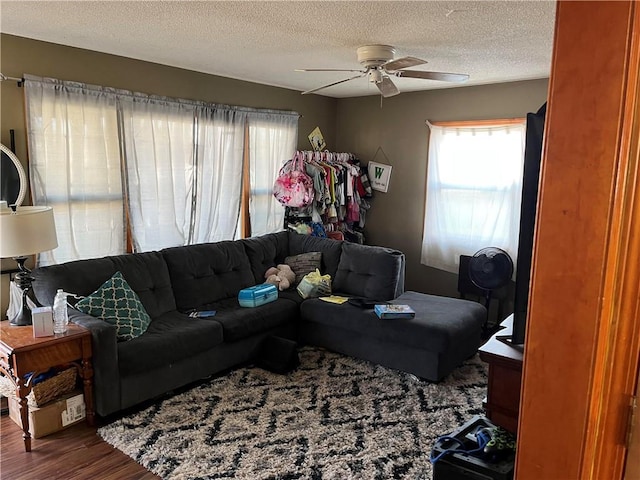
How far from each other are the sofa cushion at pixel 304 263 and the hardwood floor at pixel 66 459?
216 centimetres

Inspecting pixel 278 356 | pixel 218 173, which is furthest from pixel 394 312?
pixel 218 173

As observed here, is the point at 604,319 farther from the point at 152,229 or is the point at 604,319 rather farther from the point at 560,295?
the point at 152,229

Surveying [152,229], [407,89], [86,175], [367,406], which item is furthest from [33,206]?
[407,89]

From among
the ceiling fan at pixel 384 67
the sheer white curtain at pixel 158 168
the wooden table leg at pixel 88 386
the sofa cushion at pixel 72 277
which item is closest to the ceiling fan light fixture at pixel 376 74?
the ceiling fan at pixel 384 67

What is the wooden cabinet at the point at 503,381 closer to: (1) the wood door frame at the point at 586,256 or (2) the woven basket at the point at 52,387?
(1) the wood door frame at the point at 586,256

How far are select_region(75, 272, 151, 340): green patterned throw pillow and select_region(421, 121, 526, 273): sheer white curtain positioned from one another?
3.17m

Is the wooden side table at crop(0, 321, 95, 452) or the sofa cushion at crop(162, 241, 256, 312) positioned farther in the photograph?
the sofa cushion at crop(162, 241, 256, 312)

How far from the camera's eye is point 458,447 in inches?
70.3

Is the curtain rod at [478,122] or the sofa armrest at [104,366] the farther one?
the curtain rod at [478,122]

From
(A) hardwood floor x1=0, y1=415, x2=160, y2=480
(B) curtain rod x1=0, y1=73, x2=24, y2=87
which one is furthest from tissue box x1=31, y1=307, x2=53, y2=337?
(B) curtain rod x1=0, y1=73, x2=24, y2=87

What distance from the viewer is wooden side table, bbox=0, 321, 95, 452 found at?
2.56m

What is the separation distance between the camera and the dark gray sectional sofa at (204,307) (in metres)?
2.92

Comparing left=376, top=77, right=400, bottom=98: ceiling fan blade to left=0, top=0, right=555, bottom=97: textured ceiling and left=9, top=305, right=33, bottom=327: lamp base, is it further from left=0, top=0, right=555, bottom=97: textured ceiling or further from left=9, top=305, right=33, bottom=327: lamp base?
left=9, top=305, right=33, bottom=327: lamp base

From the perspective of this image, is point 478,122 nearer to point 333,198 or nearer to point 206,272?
point 333,198
